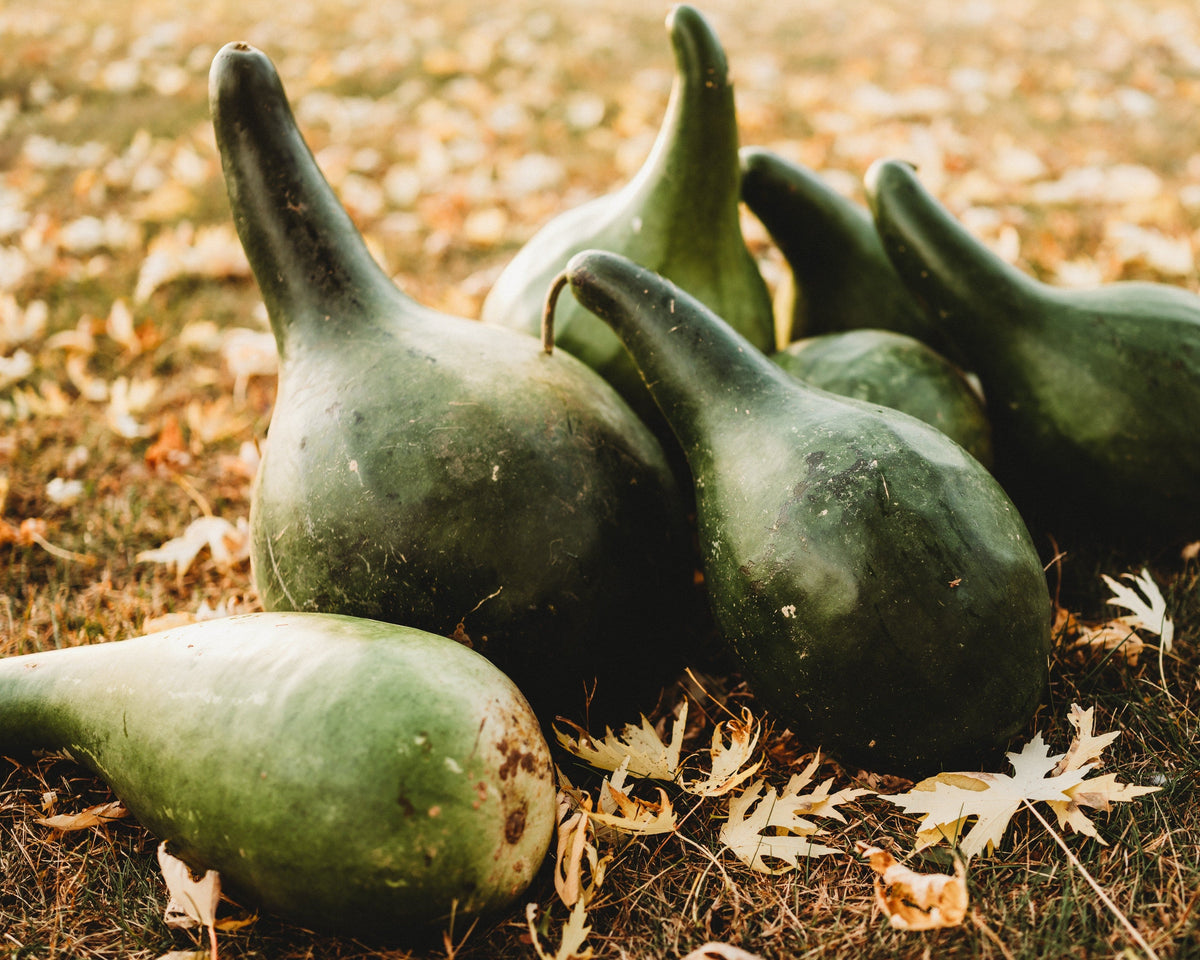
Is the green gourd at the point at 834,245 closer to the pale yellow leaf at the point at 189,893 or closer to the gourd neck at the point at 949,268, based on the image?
the gourd neck at the point at 949,268

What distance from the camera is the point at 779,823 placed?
1525 millimetres

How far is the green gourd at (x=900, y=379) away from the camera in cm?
201

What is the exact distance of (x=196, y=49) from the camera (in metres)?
6.25

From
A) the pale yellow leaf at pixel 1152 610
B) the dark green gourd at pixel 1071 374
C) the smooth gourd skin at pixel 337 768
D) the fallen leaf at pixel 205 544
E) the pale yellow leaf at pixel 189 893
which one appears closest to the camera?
the smooth gourd skin at pixel 337 768

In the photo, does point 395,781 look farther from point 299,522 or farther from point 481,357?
point 481,357

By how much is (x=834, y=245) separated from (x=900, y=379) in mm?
593

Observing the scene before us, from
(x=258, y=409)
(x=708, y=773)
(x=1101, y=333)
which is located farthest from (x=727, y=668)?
(x=258, y=409)

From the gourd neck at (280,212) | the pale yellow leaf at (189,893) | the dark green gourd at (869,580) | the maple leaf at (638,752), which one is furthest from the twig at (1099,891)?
the gourd neck at (280,212)

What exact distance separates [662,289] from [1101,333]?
1.04 m

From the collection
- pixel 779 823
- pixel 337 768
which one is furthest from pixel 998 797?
pixel 337 768

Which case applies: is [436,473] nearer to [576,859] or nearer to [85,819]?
[576,859]

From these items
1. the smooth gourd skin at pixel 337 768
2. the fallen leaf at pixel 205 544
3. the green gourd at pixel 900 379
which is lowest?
the fallen leaf at pixel 205 544

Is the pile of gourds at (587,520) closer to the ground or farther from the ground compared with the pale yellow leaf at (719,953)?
farther from the ground

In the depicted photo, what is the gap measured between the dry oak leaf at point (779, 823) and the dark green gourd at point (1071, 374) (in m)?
0.99
